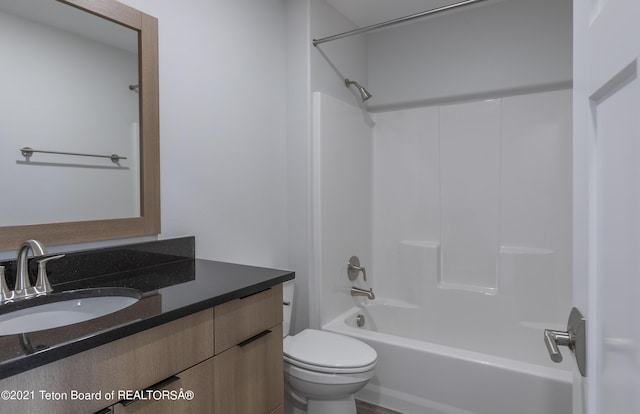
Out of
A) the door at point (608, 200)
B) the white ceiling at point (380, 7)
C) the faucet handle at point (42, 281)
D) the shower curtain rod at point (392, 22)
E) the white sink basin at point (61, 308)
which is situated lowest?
the white sink basin at point (61, 308)

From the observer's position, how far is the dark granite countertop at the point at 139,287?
694 mm

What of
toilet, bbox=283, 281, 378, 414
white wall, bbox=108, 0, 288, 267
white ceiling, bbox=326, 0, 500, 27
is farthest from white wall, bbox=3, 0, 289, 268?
toilet, bbox=283, 281, 378, 414

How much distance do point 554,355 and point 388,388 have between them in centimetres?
150

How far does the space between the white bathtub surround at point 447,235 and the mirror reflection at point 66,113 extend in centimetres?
110

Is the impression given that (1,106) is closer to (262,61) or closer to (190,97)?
(190,97)

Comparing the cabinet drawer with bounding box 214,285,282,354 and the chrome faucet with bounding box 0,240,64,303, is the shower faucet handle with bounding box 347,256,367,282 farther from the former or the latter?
the chrome faucet with bounding box 0,240,64,303

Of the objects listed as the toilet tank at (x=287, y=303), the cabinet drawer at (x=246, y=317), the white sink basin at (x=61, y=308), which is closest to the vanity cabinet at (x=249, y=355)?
the cabinet drawer at (x=246, y=317)

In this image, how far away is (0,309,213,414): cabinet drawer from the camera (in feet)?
2.25

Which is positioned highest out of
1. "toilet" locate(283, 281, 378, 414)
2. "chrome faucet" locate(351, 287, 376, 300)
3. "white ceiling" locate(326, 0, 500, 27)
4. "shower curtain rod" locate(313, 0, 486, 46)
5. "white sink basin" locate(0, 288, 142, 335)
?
"white ceiling" locate(326, 0, 500, 27)

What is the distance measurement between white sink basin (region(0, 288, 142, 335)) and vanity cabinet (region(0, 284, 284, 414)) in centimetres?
24

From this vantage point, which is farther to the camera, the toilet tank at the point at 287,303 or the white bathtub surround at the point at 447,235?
the white bathtub surround at the point at 447,235

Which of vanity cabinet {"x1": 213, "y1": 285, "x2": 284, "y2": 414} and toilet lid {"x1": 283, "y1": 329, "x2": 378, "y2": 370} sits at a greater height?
vanity cabinet {"x1": 213, "y1": 285, "x2": 284, "y2": 414}

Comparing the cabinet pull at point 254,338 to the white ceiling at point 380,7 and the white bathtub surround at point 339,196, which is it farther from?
the white ceiling at point 380,7

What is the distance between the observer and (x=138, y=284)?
1186 millimetres
